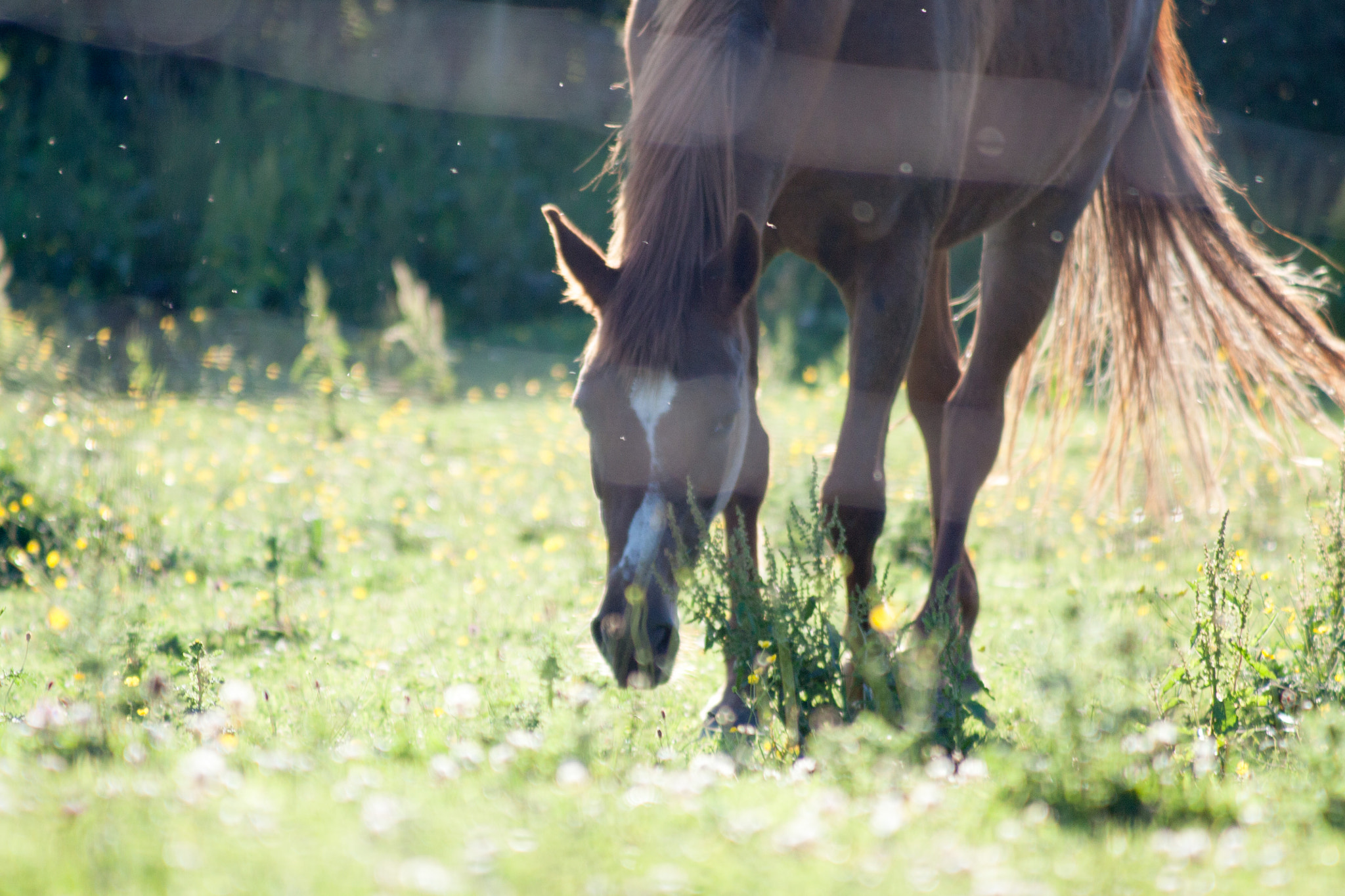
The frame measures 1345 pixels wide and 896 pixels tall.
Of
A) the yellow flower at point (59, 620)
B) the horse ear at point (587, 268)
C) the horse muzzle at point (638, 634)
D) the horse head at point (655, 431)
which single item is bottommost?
the yellow flower at point (59, 620)

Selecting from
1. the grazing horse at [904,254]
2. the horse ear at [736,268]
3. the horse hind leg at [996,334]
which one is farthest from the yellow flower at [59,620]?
the horse hind leg at [996,334]

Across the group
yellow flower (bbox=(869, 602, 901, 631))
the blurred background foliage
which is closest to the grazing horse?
yellow flower (bbox=(869, 602, 901, 631))

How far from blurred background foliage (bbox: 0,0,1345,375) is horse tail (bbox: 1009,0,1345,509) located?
7851mm

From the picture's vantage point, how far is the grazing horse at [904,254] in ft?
8.53

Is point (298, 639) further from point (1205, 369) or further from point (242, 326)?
point (242, 326)

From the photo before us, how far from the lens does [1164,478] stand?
16.0ft

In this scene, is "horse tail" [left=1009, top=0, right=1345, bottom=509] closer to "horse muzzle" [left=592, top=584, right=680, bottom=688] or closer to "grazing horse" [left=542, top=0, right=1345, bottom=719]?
"grazing horse" [left=542, top=0, right=1345, bottom=719]

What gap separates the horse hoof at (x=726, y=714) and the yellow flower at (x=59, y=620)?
1.61 meters

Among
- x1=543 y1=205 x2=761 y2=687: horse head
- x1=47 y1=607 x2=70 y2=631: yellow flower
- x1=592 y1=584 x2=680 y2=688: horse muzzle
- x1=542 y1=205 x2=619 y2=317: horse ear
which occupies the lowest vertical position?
x1=47 y1=607 x2=70 y2=631: yellow flower

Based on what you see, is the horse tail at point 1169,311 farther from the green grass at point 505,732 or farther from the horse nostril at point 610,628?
the horse nostril at point 610,628

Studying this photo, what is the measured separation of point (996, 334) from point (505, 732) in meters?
2.60

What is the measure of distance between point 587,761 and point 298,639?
217 centimetres

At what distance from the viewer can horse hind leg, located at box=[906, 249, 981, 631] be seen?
14.6 ft

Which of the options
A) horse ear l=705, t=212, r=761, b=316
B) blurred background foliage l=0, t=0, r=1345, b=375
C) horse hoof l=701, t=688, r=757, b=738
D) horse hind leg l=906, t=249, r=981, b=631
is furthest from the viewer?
blurred background foliage l=0, t=0, r=1345, b=375
